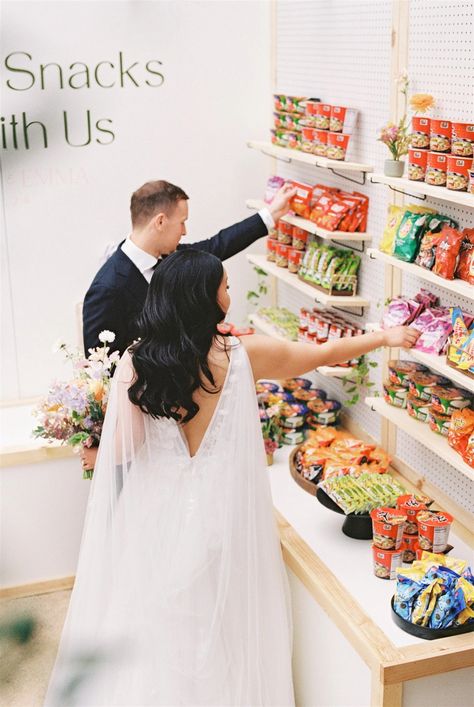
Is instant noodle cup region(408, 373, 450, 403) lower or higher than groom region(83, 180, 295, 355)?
lower

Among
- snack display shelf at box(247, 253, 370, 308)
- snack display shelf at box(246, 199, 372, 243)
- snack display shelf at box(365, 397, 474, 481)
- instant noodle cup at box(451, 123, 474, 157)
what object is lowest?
snack display shelf at box(365, 397, 474, 481)

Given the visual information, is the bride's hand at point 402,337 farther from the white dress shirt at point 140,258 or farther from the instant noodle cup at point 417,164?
the white dress shirt at point 140,258

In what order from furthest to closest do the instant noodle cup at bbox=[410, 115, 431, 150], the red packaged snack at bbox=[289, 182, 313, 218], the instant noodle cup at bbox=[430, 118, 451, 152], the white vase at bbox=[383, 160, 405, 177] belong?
1. the red packaged snack at bbox=[289, 182, 313, 218]
2. the white vase at bbox=[383, 160, 405, 177]
3. the instant noodle cup at bbox=[410, 115, 431, 150]
4. the instant noodle cup at bbox=[430, 118, 451, 152]

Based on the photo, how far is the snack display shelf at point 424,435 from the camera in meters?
2.64

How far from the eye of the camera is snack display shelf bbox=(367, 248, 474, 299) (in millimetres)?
2514

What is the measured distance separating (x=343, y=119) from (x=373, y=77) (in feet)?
0.65

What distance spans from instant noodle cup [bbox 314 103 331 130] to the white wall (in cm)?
Answer: 96

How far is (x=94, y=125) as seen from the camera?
165 inches

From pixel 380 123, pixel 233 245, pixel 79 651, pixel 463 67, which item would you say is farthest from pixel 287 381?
pixel 79 651

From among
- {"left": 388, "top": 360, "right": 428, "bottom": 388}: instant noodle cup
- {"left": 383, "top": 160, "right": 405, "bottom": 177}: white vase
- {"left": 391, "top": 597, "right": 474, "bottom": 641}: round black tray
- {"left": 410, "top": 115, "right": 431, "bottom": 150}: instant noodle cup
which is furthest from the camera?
{"left": 388, "top": 360, "right": 428, "bottom": 388}: instant noodle cup

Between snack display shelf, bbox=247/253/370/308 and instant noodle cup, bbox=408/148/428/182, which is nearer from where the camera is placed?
instant noodle cup, bbox=408/148/428/182

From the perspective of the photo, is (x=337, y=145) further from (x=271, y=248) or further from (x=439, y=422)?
(x=439, y=422)

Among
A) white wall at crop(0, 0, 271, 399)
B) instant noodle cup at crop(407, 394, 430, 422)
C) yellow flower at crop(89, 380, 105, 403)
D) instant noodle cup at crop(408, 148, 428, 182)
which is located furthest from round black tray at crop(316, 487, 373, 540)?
white wall at crop(0, 0, 271, 399)

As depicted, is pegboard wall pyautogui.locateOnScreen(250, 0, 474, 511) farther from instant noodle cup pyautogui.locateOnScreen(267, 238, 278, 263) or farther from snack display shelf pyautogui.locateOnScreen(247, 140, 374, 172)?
instant noodle cup pyautogui.locateOnScreen(267, 238, 278, 263)
